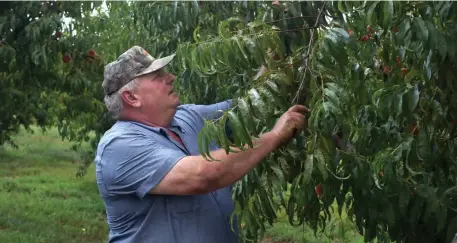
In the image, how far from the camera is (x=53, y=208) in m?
10.2

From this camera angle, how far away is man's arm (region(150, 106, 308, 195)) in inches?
94.4

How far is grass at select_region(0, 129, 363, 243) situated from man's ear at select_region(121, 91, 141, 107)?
3.10 ft

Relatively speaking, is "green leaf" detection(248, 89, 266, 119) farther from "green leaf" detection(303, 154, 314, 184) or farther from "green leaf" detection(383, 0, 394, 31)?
"green leaf" detection(383, 0, 394, 31)

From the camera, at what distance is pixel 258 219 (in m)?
2.55

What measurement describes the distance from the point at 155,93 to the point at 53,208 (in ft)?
25.4

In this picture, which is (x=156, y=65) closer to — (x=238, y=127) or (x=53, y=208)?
(x=238, y=127)

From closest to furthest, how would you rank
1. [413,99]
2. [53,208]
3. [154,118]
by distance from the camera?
[413,99] < [154,118] < [53,208]

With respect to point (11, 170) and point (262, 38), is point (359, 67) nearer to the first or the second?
point (262, 38)

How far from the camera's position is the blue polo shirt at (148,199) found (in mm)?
2656

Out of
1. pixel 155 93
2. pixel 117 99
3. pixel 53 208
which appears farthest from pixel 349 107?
pixel 53 208

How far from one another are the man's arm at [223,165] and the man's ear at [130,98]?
342mm

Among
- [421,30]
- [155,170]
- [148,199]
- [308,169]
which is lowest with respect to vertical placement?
[148,199]

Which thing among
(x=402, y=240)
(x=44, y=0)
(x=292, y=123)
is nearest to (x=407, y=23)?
(x=292, y=123)

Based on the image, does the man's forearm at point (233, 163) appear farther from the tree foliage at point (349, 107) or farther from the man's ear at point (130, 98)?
the man's ear at point (130, 98)
